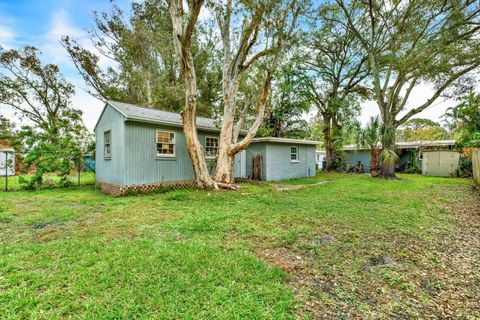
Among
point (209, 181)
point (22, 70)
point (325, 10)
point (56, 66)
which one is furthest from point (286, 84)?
point (22, 70)

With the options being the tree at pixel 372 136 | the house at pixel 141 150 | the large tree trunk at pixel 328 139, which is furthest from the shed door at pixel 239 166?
the large tree trunk at pixel 328 139

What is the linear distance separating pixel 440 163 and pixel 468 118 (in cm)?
660

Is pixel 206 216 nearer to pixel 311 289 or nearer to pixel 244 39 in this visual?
pixel 311 289

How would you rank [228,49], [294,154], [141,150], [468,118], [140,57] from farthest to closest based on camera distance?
[140,57]
[294,154]
[468,118]
[228,49]
[141,150]

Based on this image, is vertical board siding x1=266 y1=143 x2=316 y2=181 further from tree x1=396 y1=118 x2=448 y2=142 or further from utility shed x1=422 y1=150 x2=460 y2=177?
tree x1=396 y1=118 x2=448 y2=142

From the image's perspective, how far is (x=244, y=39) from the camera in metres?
9.17

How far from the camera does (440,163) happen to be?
16.4m

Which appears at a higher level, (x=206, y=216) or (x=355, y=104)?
(x=355, y=104)

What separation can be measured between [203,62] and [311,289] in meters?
19.3

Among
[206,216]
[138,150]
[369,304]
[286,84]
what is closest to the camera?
[369,304]

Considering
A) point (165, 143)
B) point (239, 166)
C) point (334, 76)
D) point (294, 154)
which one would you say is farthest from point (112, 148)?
point (334, 76)

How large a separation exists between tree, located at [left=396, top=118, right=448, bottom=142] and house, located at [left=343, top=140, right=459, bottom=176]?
8987 millimetres

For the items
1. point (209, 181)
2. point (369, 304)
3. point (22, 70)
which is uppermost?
point (22, 70)

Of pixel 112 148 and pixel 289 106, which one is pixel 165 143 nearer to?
pixel 112 148
